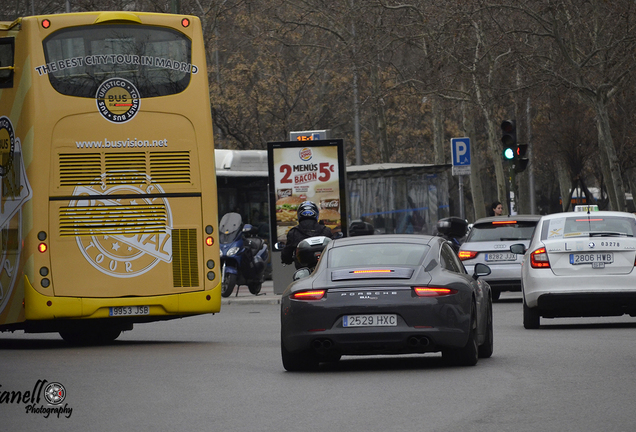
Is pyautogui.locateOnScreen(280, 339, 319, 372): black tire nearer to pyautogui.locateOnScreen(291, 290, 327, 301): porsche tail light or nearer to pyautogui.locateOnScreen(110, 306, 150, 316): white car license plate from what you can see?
pyautogui.locateOnScreen(291, 290, 327, 301): porsche tail light

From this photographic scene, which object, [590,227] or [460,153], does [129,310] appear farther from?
[460,153]

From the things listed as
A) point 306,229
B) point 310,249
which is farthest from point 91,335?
point 310,249

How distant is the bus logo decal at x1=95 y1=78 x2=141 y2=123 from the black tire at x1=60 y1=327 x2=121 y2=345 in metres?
3.30

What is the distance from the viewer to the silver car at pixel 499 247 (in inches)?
910

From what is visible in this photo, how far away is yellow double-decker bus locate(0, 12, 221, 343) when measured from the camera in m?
15.1

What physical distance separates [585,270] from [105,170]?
604 centimetres

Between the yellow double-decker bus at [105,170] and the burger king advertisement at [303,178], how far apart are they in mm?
9696

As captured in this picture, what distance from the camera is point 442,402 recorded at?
9578 millimetres

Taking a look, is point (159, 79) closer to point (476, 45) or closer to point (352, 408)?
point (352, 408)

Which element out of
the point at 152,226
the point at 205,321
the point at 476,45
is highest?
the point at 476,45

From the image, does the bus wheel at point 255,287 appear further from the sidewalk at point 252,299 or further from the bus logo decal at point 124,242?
the bus logo decal at point 124,242

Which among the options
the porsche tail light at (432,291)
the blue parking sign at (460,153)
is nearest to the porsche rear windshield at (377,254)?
the porsche tail light at (432,291)

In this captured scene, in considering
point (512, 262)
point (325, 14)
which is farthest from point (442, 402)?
point (325, 14)

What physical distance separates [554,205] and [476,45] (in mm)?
37023
